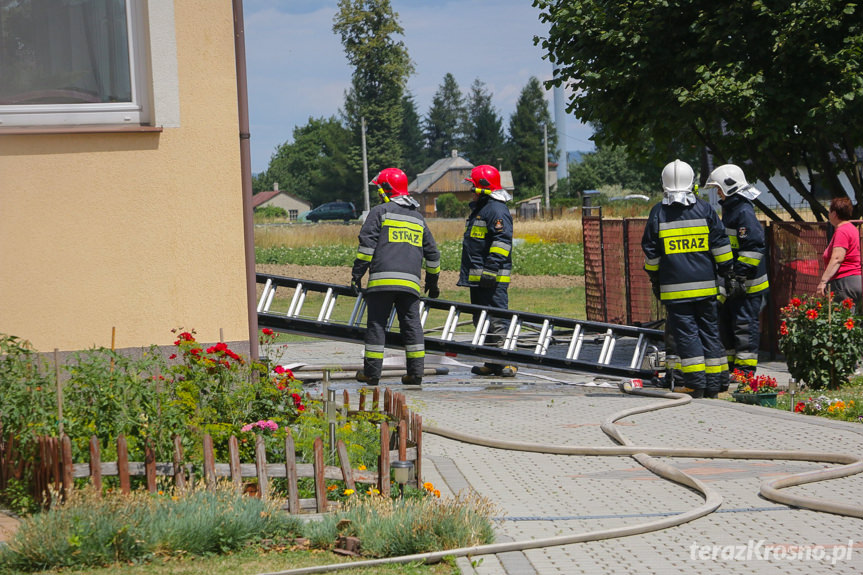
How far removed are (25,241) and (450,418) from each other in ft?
11.4

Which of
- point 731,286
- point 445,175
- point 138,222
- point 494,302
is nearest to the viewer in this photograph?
point 138,222

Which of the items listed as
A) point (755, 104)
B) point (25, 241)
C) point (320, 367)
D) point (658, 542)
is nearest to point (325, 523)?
point (658, 542)

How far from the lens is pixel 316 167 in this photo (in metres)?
123

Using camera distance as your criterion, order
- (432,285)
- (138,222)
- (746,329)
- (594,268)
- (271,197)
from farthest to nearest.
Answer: (271,197) < (594,268) < (432,285) < (746,329) < (138,222)

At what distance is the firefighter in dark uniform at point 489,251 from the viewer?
436 inches

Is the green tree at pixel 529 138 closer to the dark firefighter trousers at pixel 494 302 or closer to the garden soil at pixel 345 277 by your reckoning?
the garden soil at pixel 345 277

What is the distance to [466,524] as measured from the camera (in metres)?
4.55

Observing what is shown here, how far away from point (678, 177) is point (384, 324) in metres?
3.11

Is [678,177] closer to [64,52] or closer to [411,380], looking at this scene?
[411,380]

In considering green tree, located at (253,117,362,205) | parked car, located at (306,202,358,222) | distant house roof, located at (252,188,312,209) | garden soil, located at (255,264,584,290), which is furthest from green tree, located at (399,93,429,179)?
garden soil, located at (255,264,584,290)

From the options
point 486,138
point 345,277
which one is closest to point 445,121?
point 486,138

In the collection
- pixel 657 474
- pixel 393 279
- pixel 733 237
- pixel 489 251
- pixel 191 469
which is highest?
pixel 733 237

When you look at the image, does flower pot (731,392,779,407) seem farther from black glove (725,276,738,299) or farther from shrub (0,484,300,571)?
shrub (0,484,300,571)

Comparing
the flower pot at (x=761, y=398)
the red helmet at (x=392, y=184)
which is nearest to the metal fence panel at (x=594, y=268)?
the red helmet at (x=392, y=184)
